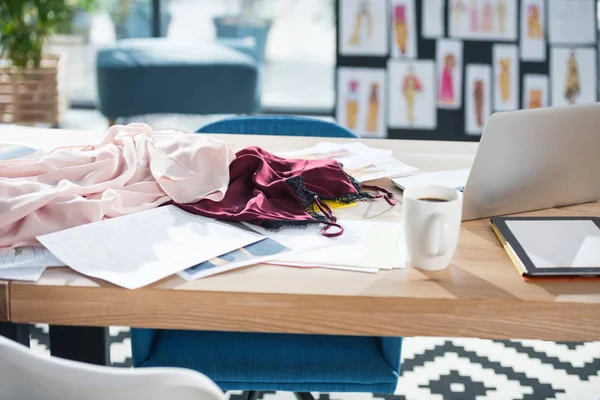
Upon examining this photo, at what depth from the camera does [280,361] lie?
5.02 ft

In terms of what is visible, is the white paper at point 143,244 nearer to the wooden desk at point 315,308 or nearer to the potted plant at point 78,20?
the wooden desk at point 315,308

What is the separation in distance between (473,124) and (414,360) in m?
2.06

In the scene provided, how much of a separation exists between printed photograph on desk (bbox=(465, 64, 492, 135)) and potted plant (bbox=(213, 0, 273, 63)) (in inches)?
75.1

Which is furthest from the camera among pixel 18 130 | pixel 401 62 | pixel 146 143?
pixel 401 62

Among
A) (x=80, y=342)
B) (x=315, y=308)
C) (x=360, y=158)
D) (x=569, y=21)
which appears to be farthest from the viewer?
(x=569, y=21)

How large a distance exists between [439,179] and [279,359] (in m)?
0.50

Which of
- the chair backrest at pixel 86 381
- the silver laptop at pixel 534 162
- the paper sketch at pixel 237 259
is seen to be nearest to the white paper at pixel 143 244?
the paper sketch at pixel 237 259

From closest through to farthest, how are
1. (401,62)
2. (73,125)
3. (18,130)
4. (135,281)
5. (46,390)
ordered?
(46,390), (135,281), (18,130), (401,62), (73,125)

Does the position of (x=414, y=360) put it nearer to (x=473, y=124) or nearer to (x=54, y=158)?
(x=54, y=158)

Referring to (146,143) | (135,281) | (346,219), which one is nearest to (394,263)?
(346,219)

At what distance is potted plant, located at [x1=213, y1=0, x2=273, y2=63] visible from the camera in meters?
5.64

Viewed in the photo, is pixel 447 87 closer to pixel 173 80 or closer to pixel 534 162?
pixel 173 80

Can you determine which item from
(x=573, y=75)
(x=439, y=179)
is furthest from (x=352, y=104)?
(x=439, y=179)

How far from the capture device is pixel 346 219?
1442 mm
